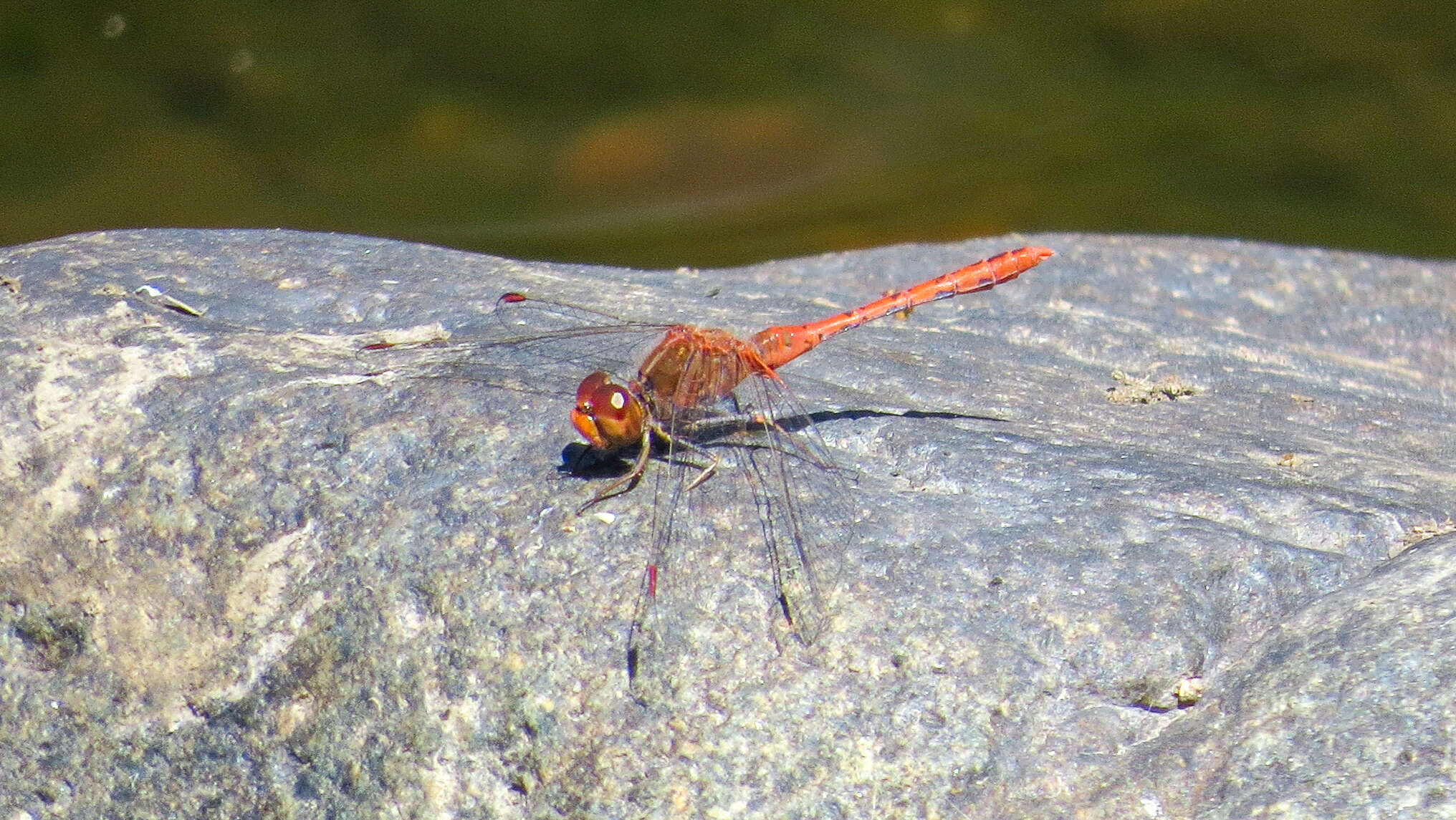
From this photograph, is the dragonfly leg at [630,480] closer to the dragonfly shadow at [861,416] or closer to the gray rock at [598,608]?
the gray rock at [598,608]

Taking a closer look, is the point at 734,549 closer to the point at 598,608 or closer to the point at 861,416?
the point at 598,608

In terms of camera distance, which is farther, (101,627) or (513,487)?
(513,487)

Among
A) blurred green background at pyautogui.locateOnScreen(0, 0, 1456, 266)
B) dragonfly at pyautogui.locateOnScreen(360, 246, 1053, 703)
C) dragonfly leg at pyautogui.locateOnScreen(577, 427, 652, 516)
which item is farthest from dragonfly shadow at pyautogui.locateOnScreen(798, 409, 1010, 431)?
blurred green background at pyautogui.locateOnScreen(0, 0, 1456, 266)

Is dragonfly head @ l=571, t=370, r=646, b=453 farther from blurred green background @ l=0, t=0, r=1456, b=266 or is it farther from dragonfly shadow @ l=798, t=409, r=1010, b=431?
blurred green background @ l=0, t=0, r=1456, b=266

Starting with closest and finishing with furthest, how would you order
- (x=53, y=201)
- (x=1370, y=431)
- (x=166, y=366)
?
(x=166, y=366), (x=1370, y=431), (x=53, y=201)

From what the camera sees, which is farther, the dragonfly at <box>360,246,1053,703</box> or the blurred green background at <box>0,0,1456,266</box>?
the blurred green background at <box>0,0,1456,266</box>

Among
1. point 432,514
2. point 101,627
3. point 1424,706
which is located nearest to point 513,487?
point 432,514

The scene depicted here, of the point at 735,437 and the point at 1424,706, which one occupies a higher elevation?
the point at 735,437

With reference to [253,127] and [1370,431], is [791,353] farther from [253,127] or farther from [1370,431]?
[253,127]
